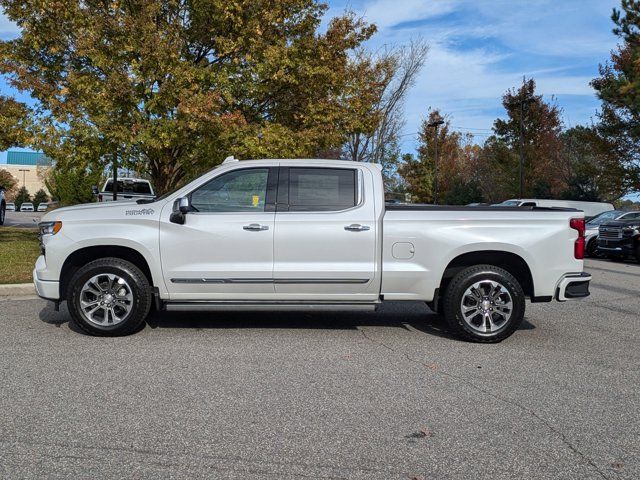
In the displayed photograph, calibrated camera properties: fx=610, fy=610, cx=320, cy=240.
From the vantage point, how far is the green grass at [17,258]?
9.92m

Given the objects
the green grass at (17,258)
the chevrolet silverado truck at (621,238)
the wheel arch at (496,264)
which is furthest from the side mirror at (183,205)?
the chevrolet silverado truck at (621,238)

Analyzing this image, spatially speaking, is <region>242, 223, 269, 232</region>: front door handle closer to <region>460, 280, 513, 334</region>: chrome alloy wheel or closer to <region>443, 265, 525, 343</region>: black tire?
<region>443, 265, 525, 343</region>: black tire

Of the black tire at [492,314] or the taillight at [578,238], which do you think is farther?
the taillight at [578,238]

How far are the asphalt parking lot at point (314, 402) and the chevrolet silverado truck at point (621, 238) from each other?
12.4 m

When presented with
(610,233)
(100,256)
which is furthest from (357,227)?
(610,233)

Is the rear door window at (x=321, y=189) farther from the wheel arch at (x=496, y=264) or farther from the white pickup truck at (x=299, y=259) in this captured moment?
the wheel arch at (x=496, y=264)

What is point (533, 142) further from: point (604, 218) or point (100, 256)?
point (100, 256)

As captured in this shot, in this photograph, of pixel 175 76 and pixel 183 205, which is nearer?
pixel 183 205

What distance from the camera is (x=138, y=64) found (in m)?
12.9

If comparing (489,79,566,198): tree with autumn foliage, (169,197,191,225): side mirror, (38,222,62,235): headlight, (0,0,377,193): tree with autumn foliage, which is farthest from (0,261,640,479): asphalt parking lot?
(489,79,566,198): tree with autumn foliage

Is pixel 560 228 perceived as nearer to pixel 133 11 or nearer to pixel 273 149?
pixel 273 149

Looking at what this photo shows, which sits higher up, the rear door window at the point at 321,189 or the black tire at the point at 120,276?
the rear door window at the point at 321,189

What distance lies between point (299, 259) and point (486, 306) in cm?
204

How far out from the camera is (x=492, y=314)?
6469 millimetres
